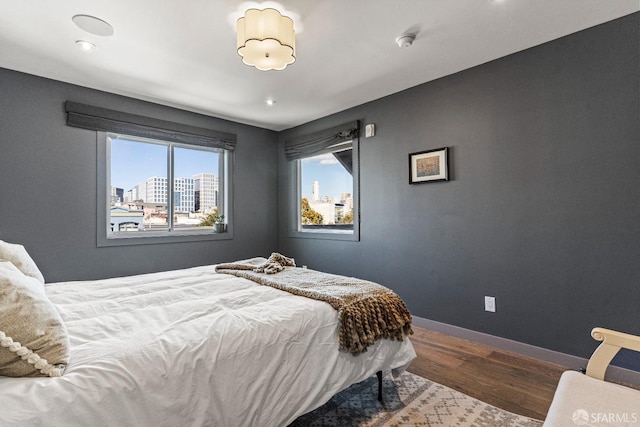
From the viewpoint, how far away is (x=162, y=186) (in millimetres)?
3887

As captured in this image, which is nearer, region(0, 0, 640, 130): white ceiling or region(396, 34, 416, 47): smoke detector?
region(0, 0, 640, 130): white ceiling

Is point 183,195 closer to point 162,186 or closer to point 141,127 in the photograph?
point 162,186

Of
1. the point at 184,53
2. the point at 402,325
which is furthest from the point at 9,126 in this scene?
the point at 402,325

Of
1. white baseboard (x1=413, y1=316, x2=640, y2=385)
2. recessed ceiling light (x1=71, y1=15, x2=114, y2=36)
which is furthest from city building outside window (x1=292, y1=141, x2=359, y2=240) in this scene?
recessed ceiling light (x1=71, y1=15, x2=114, y2=36)

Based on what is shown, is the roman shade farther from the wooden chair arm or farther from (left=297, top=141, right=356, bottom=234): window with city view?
the wooden chair arm

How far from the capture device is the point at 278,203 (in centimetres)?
486

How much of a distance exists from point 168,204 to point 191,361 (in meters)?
3.14

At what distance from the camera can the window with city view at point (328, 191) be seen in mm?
4062

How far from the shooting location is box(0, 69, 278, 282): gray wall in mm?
2830

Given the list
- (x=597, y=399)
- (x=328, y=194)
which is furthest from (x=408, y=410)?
(x=328, y=194)

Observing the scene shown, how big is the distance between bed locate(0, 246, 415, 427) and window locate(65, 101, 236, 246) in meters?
1.72

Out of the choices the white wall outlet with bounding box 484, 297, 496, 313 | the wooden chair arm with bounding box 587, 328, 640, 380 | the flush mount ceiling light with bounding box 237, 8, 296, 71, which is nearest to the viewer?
the wooden chair arm with bounding box 587, 328, 640, 380

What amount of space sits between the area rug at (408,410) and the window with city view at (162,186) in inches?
→ 116

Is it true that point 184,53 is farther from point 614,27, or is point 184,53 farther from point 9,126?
point 614,27
